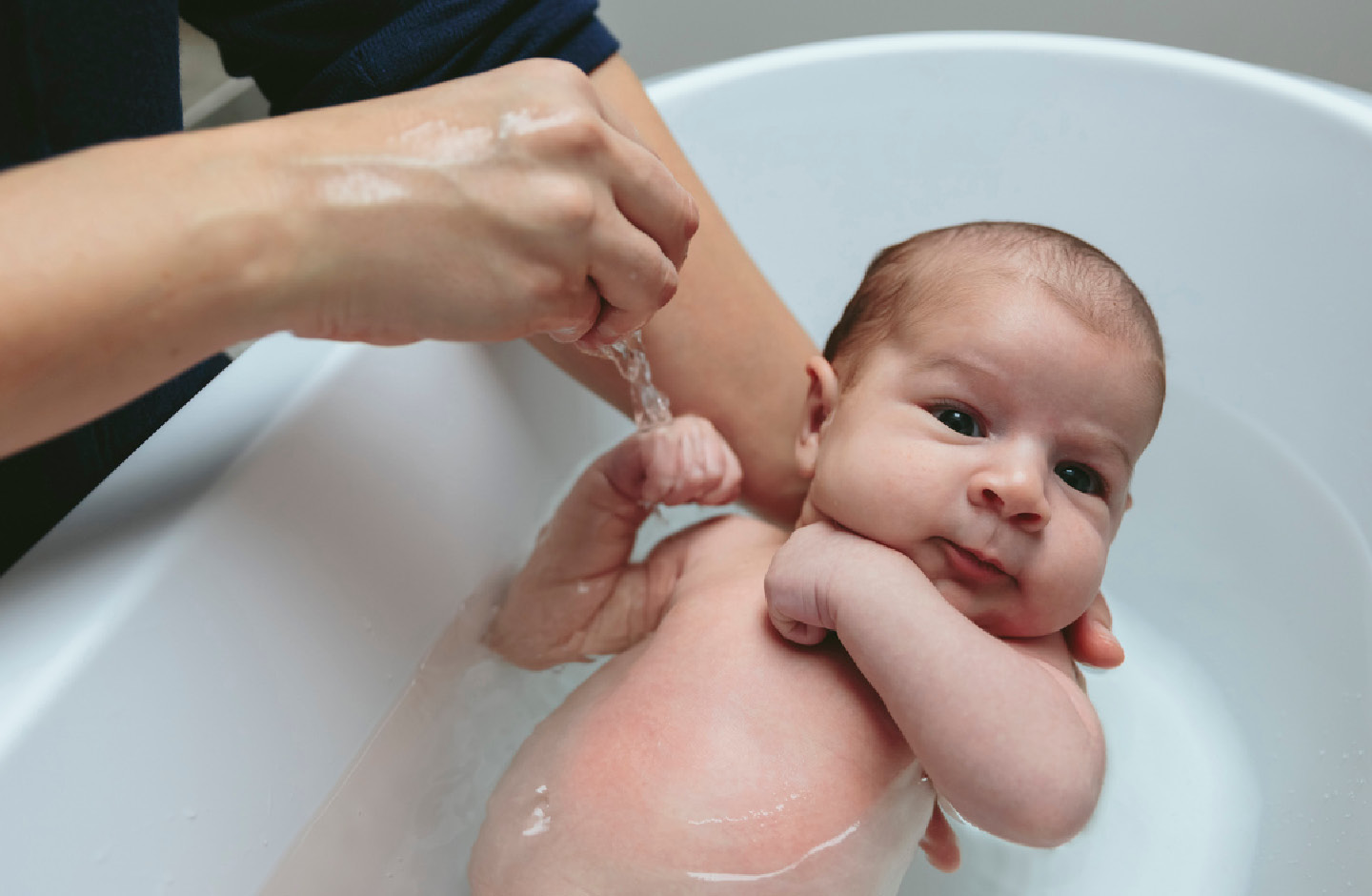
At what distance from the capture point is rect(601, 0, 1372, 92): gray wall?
1.52 meters

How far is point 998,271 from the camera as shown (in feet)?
2.69

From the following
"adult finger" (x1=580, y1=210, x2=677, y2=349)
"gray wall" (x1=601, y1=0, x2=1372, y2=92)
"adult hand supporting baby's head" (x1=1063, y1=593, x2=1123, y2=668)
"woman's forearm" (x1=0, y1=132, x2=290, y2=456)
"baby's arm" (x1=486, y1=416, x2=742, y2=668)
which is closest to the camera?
"woman's forearm" (x1=0, y1=132, x2=290, y2=456)

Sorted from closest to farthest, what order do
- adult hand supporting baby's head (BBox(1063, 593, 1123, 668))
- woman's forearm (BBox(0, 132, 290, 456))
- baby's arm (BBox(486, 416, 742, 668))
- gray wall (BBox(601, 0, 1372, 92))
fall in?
woman's forearm (BBox(0, 132, 290, 456)), adult hand supporting baby's head (BBox(1063, 593, 1123, 668)), baby's arm (BBox(486, 416, 742, 668)), gray wall (BBox(601, 0, 1372, 92))

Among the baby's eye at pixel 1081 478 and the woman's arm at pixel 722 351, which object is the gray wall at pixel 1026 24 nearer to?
the woman's arm at pixel 722 351

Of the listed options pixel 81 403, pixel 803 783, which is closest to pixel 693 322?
pixel 803 783

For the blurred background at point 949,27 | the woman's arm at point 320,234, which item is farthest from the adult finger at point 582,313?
the blurred background at point 949,27

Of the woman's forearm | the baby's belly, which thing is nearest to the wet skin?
the baby's belly

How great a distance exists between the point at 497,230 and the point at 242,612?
342 mm

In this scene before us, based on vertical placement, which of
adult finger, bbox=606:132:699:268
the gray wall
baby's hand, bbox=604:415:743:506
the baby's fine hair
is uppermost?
adult finger, bbox=606:132:699:268

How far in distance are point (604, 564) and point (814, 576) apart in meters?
0.29

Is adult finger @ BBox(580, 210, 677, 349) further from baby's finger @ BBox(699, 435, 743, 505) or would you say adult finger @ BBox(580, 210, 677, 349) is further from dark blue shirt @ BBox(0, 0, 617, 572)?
dark blue shirt @ BBox(0, 0, 617, 572)

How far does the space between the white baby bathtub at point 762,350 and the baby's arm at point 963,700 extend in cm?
30

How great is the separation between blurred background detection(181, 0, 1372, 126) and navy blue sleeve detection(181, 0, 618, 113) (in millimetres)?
833

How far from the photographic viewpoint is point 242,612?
2.43 feet
